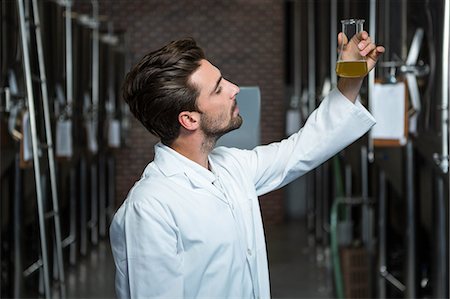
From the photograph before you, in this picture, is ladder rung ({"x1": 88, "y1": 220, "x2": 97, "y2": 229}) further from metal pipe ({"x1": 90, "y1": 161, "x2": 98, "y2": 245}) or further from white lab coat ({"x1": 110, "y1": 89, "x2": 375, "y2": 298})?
white lab coat ({"x1": 110, "y1": 89, "x2": 375, "y2": 298})

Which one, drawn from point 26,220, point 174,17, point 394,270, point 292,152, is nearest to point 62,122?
point 26,220

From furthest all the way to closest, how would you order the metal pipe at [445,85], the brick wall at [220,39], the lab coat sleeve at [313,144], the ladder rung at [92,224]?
the ladder rung at [92,224] < the brick wall at [220,39] < the metal pipe at [445,85] < the lab coat sleeve at [313,144]

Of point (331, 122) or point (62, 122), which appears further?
point (62, 122)

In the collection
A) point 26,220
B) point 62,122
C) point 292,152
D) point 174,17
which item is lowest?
point 26,220

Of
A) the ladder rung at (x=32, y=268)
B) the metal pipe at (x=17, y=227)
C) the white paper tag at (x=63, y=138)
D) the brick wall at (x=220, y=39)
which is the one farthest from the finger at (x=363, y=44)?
the white paper tag at (x=63, y=138)

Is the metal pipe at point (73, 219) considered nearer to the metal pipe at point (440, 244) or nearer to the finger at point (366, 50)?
the metal pipe at point (440, 244)

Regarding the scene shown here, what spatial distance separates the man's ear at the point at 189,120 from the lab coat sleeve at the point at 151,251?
0.22 metres

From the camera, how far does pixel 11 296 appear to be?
13.0 feet

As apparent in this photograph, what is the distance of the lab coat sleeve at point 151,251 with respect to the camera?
182cm

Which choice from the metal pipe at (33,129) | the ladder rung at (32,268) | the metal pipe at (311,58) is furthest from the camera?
the metal pipe at (311,58)

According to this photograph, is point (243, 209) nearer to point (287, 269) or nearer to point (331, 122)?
point (331, 122)

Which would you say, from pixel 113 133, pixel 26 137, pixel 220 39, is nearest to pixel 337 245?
pixel 220 39

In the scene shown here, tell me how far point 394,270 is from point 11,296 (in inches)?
75.8

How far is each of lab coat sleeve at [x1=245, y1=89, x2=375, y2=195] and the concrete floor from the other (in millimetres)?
2712
